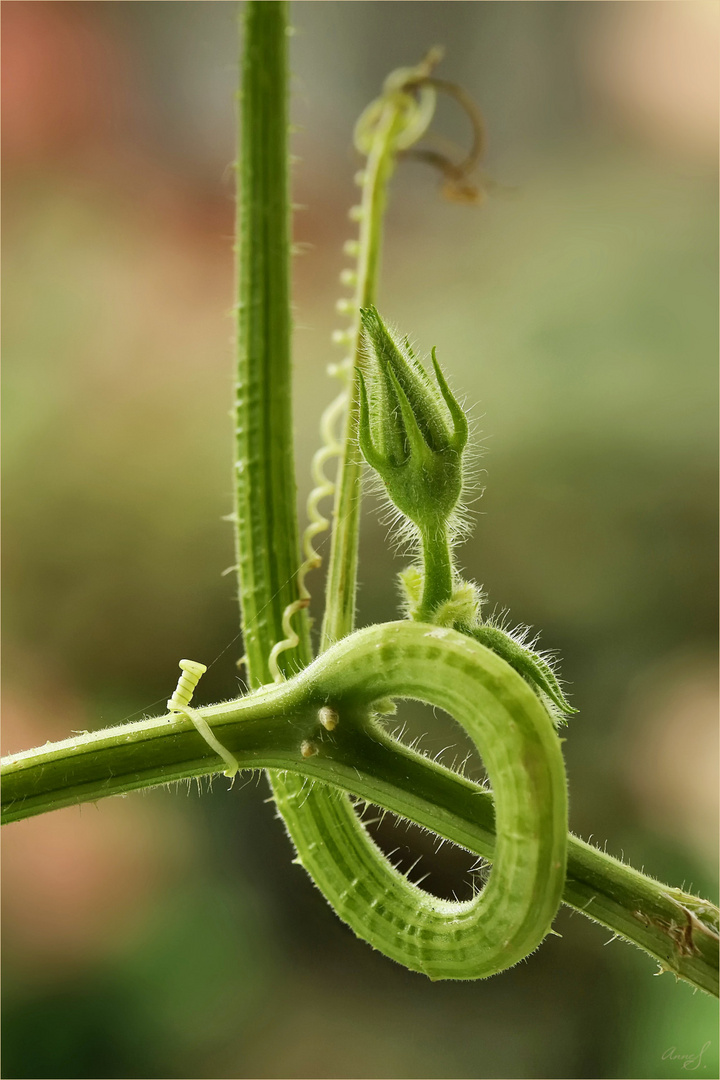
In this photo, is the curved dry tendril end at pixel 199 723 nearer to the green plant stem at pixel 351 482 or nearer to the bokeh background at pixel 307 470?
the green plant stem at pixel 351 482

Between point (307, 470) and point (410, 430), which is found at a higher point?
point (307, 470)

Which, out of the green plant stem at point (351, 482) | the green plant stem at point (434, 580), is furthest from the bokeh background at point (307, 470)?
the green plant stem at point (434, 580)

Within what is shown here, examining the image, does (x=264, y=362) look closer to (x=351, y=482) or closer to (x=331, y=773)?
(x=351, y=482)

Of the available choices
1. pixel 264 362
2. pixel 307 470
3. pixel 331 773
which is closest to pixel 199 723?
pixel 331 773

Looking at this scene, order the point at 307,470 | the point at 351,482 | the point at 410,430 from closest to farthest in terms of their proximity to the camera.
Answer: the point at 410,430, the point at 351,482, the point at 307,470

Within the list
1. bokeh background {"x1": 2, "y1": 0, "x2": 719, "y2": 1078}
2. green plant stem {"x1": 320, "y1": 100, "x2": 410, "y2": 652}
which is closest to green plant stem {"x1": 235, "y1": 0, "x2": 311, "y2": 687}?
green plant stem {"x1": 320, "y1": 100, "x2": 410, "y2": 652}

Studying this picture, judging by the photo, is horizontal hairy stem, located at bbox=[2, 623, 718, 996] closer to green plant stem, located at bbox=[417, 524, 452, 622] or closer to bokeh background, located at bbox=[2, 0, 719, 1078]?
green plant stem, located at bbox=[417, 524, 452, 622]

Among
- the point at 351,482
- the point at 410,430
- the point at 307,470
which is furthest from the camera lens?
the point at 307,470
